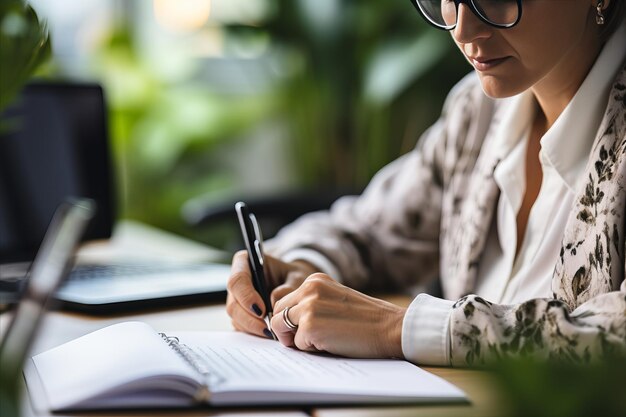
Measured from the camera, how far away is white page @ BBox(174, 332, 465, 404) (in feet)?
2.31

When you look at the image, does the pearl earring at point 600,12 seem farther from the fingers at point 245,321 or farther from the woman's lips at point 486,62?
the fingers at point 245,321

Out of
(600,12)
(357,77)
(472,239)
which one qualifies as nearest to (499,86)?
(600,12)

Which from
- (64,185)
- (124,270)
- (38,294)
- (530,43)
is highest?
(530,43)

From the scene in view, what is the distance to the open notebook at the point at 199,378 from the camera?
702mm

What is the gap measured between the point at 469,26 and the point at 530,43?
75 mm

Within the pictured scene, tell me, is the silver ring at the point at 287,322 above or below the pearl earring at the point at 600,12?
below

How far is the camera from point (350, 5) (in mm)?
2943

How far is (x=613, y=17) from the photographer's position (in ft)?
3.50

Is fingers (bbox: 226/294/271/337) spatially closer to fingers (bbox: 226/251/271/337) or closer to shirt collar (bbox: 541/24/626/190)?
fingers (bbox: 226/251/271/337)

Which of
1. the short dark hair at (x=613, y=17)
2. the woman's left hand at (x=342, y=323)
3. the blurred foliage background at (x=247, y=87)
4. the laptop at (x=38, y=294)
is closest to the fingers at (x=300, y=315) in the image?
the woman's left hand at (x=342, y=323)

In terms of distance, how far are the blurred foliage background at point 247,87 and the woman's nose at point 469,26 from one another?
69.6 inches

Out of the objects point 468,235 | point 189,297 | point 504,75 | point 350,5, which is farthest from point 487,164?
point 350,5

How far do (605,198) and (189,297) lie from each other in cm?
57

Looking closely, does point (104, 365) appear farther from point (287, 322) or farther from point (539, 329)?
point (539, 329)
